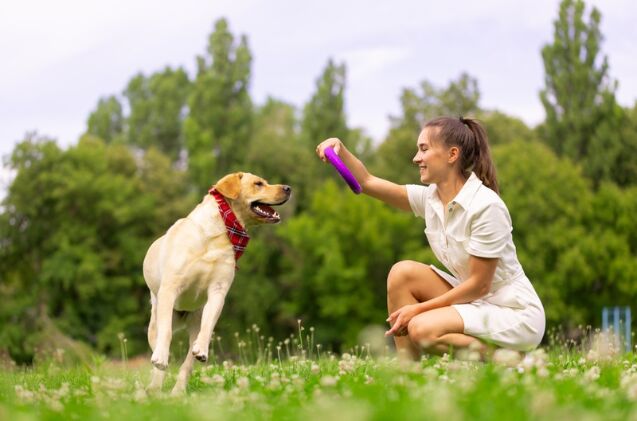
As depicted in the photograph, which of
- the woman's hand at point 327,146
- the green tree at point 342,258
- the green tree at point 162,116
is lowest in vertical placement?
the green tree at point 342,258

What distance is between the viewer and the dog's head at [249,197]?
7.37 m

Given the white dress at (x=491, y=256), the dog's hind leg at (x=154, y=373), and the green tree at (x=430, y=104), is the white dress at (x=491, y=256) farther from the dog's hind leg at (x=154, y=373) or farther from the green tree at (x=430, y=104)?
the green tree at (x=430, y=104)

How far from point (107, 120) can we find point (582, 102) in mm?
32564

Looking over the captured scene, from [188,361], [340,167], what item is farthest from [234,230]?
[188,361]

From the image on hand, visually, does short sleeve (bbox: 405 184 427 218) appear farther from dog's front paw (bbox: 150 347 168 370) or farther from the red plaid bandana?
dog's front paw (bbox: 150 347 168 370)

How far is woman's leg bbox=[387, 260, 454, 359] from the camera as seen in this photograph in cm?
684

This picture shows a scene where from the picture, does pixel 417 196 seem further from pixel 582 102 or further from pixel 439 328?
pixel 582 102

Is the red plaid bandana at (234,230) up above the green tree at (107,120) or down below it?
below

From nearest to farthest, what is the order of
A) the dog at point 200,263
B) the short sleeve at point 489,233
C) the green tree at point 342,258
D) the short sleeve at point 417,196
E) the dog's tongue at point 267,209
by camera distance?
the short sleeve at point 489,233, the dog at point 200,263, the short sleeve at point 417,196, the dog's tongue at point 267,209, the green tree at point 342,258

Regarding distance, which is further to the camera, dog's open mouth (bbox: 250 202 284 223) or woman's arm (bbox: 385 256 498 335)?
dog's open mouth (bbox: 250 202 284 223)

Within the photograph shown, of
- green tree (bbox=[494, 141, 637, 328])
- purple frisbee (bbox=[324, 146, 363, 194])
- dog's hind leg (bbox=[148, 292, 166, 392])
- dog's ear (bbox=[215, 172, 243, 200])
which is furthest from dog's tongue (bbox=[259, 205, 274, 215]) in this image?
green tree (bbox=[494, 141, 637, 328])

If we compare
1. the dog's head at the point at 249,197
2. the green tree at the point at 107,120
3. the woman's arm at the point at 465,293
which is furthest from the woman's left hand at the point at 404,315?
the green tree at the point at 107,120

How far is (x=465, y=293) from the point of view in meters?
6.31

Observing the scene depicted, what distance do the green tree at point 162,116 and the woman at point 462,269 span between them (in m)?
51.9
